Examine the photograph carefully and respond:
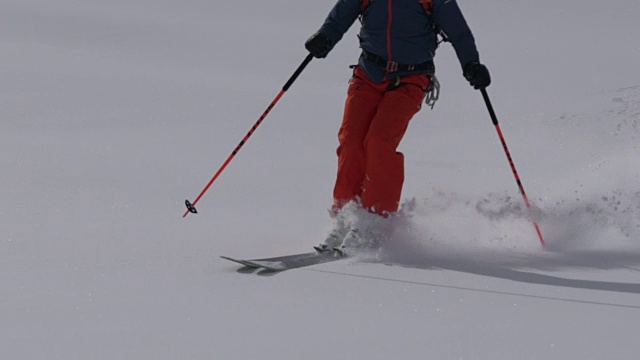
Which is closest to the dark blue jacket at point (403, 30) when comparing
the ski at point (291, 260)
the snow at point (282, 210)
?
the snow at point (282, 210)

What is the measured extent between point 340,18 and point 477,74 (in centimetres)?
93


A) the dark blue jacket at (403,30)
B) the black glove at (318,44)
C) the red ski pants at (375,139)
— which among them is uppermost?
the dark blue jacket at (403,30)

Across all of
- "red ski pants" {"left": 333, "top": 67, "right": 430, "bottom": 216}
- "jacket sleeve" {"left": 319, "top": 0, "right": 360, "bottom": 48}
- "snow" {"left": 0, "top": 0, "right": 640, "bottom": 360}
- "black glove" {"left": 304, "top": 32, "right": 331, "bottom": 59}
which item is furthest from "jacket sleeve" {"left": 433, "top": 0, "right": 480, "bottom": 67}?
"snow" {"left": 0, "top": 0, "right": 640, "bottom": 360}

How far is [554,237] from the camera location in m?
6.18

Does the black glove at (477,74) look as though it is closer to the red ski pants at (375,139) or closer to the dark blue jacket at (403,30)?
the dark blue jacket at (403,30)

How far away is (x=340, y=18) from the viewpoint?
6137 millimetres

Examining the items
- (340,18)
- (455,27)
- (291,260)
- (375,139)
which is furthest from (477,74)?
(291,260)

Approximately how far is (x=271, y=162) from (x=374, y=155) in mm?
3540

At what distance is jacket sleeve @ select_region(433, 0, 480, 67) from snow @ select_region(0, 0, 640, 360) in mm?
955

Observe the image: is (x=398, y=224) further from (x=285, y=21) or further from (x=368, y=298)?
(x=285, y=21)

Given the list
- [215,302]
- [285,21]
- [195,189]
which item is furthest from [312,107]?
[215,302]

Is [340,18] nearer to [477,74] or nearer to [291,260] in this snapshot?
[477,74]

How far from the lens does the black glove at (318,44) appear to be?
610 centimetres

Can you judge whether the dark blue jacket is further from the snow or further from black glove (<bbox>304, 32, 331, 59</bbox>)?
the snow
